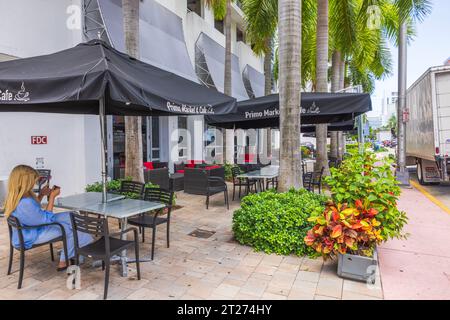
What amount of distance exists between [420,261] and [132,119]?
5849 mm

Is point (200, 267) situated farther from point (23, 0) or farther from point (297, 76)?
point (23, 0)

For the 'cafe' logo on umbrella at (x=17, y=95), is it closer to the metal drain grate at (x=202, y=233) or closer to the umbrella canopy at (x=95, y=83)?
the umbrella canopy at (x=95, y=83)

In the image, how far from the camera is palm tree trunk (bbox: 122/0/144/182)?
6.70 meters

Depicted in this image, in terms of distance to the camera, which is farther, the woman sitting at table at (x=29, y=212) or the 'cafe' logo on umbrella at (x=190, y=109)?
the 'cafe' logo on umbrella at (x=190, y=109)

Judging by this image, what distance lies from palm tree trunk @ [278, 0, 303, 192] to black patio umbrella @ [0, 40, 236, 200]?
1.53 meters

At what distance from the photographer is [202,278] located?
12.8 ft

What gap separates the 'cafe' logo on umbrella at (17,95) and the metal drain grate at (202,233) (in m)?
3.52

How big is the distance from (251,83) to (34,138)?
48.7 feet

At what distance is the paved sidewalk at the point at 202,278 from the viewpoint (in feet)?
11.4

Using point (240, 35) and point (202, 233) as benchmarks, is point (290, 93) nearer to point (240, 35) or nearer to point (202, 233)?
point (202, 233)

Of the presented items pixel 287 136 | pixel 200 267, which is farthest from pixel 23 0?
→ pixel 200 267

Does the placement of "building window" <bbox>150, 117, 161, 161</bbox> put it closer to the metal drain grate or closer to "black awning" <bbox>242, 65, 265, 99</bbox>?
the metal drain grate

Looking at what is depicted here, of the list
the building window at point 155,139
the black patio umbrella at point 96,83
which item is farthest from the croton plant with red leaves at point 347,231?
the building window at point 155,139

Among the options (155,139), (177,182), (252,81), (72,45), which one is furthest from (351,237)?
(252,81)
